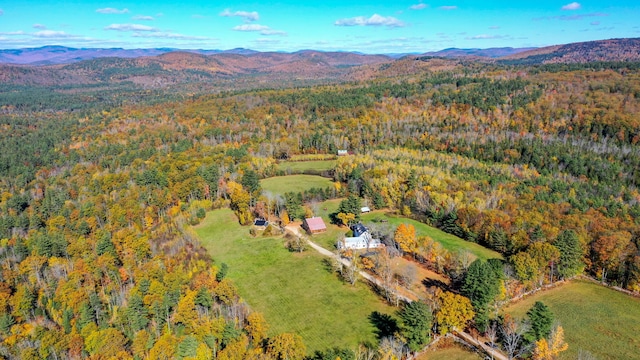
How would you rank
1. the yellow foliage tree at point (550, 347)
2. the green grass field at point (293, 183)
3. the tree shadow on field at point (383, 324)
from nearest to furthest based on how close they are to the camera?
the yellow foliage tree at point (550, 347) < the tree shadow on field at point (383, 324) < the green grass field at point (293, 183)

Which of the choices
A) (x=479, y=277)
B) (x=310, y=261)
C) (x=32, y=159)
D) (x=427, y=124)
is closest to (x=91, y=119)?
(x=32, y=159)

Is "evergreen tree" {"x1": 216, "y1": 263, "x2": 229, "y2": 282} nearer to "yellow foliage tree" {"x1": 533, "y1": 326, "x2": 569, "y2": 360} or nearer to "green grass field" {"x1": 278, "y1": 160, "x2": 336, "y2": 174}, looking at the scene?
"yellow foliage tree" {"x1": 533, "y1": 326, "x2": 569, "y2": 360}

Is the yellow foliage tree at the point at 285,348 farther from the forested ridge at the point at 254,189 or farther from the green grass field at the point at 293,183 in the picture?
the green grass field at the point at 293,183

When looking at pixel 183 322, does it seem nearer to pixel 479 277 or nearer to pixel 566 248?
pixel 479 277

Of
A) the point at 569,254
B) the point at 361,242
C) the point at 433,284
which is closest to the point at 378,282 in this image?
the point at 433,284

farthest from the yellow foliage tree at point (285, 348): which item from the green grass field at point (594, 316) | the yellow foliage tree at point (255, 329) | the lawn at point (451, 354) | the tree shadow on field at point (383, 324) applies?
the green grass field at point (594, 316)

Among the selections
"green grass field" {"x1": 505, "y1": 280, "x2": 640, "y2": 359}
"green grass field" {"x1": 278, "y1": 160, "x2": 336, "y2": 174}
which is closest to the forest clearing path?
"green grass field" {"x1": 505, "y1": 280, "x2": 640, "y2": 359}
